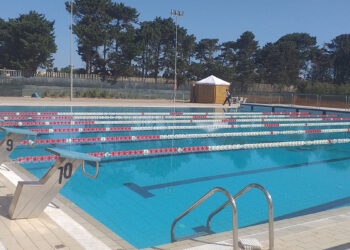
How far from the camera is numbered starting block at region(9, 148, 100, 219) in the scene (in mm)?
3535

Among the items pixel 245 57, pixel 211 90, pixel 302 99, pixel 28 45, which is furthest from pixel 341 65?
pixel 28 45

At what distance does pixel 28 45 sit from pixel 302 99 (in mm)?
26272

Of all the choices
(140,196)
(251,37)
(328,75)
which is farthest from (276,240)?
(328,75)

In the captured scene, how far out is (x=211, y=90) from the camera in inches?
1111

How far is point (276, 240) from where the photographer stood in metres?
3.42

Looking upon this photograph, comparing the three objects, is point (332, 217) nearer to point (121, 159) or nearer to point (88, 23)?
point (121, 159)

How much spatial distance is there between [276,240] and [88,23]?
4024 centimetres

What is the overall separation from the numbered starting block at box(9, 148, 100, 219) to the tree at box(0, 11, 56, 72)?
112 feet

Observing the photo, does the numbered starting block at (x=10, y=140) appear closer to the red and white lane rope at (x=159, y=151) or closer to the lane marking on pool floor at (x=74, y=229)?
the lane marking on pool floor at (x=74, y=229)

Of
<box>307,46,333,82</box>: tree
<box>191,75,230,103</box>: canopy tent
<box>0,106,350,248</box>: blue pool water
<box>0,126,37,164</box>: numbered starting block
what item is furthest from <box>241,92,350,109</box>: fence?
<box>307,46,333,82</box>: tree

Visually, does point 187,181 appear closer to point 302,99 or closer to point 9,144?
point 9,144

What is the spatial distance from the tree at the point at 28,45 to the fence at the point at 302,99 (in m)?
20.5

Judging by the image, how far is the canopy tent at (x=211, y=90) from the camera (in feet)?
92.3

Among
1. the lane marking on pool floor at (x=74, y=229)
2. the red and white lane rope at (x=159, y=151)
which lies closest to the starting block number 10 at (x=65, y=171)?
the lane marking on pool floor at (x=74, y=229)
